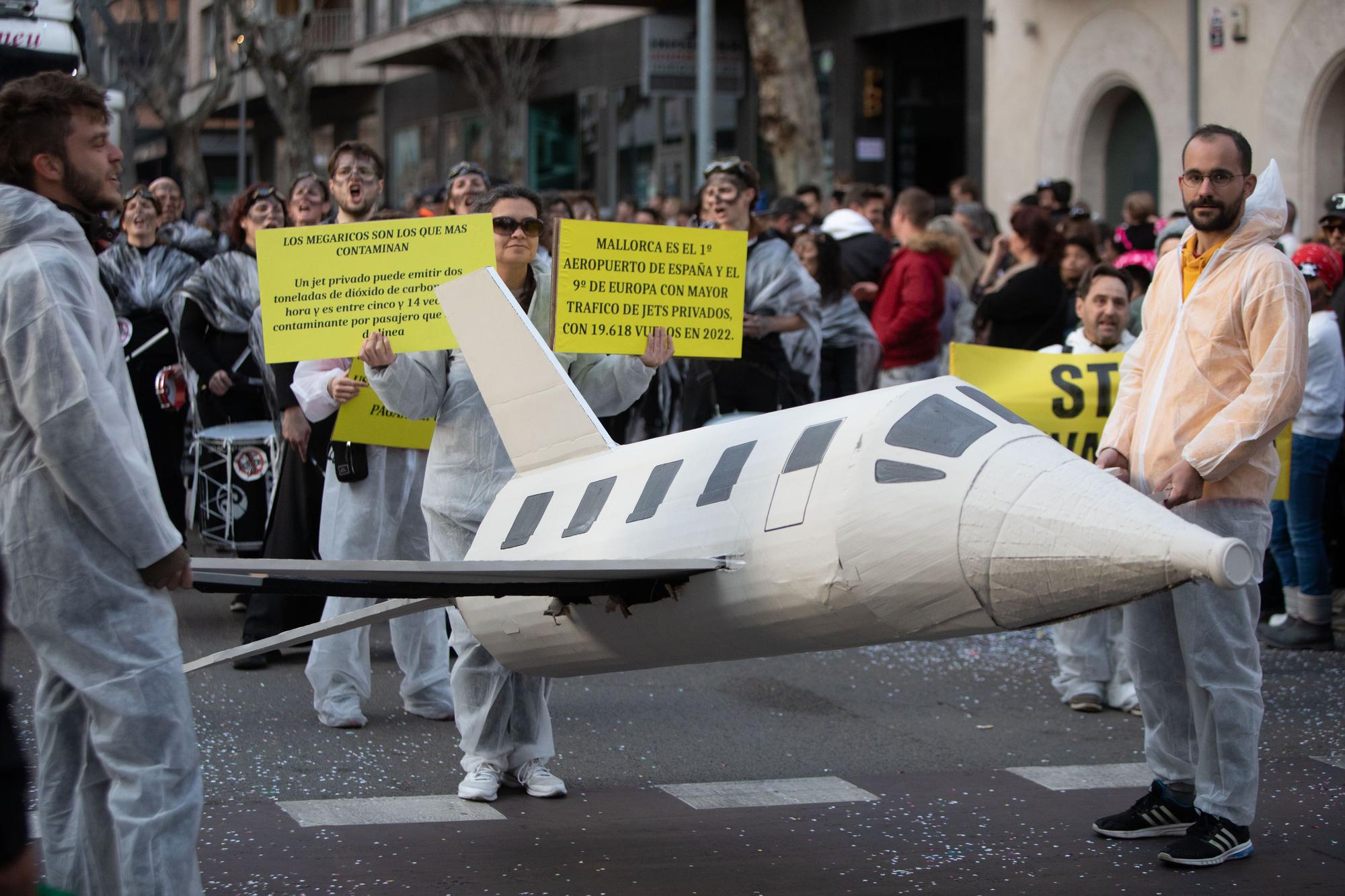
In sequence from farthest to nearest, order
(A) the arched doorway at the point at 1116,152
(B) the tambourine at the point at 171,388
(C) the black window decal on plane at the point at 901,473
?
1. (A) the arched doorway at the point at 1116,152
2. (B) the tambourine at the point at 171,388
3. (C) the black window decal on plane at the point at 901,473

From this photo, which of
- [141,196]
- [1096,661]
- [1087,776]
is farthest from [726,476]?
[141,196]

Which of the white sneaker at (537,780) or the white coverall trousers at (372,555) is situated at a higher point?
the white coverall trousers at (372,555)

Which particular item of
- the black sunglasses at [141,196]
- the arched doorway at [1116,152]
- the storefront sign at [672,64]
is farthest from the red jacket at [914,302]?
the storefront sign at [672,64]

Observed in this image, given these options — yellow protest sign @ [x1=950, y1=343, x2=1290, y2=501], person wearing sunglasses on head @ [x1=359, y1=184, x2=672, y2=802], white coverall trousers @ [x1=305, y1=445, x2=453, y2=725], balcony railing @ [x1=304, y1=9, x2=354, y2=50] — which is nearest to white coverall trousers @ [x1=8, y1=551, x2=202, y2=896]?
person wearing sunglasses on head @ [x1=359, y1=184, x2=672, y2=802]

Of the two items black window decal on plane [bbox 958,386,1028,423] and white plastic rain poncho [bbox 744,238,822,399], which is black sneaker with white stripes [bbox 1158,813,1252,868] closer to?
black window decal on plane [bbox 958,386,1028,423]

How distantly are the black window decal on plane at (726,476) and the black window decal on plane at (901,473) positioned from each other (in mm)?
481

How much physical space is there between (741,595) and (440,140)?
35851 millimetres

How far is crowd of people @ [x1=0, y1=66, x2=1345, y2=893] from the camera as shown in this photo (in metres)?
3.77

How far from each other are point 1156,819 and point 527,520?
2196 mm

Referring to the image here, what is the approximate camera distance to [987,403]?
419 cm

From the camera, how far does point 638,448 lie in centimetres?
481

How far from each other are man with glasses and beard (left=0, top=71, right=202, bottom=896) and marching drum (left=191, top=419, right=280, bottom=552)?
16.5 feet

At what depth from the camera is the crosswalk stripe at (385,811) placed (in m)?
5.42

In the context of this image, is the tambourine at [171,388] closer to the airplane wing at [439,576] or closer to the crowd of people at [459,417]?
the crowd of people at [459,417]
